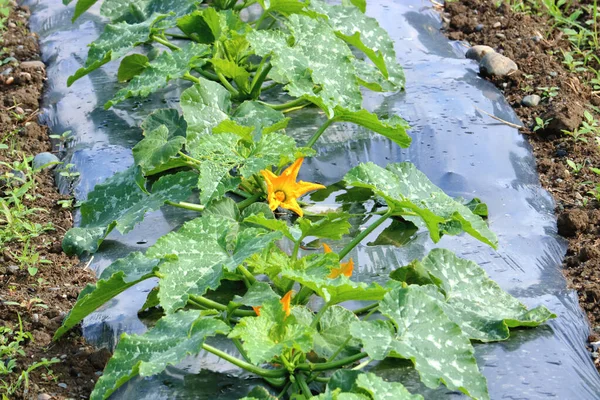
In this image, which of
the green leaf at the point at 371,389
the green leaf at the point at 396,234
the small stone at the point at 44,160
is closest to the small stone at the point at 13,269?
the small stone at the point at 44,160

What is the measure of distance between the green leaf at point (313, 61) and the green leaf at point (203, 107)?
0.73ft

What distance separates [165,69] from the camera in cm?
336

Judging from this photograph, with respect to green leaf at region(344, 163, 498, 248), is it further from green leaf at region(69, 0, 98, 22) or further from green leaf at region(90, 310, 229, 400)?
green leaf at region(69, 0, 98, 22)

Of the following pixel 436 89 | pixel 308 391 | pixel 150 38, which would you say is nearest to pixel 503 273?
pixel 308 391

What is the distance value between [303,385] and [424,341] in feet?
1.09

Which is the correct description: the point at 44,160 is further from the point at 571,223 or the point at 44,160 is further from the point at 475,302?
the point at 571,223

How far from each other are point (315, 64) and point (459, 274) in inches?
40.6

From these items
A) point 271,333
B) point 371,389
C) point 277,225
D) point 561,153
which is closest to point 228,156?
point 277,225

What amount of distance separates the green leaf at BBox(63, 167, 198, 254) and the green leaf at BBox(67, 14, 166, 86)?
691 millimetres

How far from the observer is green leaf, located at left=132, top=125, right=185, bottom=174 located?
118 inches

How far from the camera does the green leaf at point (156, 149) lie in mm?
3002

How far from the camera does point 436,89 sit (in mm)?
3811

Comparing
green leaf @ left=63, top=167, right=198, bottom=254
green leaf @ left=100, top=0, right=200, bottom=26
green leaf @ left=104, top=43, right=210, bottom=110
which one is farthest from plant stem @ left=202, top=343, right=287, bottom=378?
green leaf @ left=100, top=0, right=200, bottom=26

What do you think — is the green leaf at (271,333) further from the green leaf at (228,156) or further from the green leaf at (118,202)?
the green leaf at (118,202)
